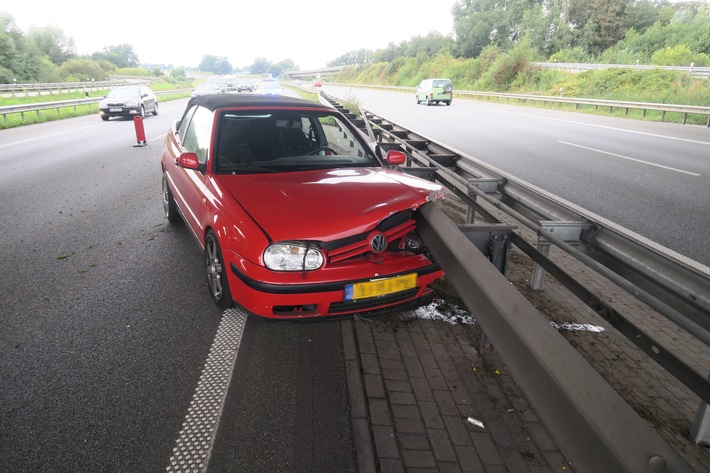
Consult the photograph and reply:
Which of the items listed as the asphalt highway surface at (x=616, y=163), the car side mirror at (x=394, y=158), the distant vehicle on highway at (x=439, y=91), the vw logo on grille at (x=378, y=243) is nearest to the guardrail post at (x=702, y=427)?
the vw logo on grille at (x=378, y=243)

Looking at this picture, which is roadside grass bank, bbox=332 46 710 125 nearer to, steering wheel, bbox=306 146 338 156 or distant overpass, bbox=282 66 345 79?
steering wheel, bbox=306 146 338 156

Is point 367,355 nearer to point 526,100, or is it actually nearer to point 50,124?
point 50,124

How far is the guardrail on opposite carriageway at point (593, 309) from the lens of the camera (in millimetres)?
1315

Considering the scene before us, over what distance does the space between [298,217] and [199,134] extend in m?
2.09

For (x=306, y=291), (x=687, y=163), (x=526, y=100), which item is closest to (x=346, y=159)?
(x=306, y=291)

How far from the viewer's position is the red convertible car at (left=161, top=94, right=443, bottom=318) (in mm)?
2914

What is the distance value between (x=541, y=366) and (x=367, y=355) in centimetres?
170

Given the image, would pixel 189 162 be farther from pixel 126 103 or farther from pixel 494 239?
pixel 126 103

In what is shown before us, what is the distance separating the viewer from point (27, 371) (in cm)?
288

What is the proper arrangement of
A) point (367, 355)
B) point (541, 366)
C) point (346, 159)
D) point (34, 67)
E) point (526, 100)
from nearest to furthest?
1. point (541, 366)
2. point (367, 355)
3. point (346, 159)
4. point (526, 100)
5. point (34, 67)

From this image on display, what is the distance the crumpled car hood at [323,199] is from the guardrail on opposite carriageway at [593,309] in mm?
383

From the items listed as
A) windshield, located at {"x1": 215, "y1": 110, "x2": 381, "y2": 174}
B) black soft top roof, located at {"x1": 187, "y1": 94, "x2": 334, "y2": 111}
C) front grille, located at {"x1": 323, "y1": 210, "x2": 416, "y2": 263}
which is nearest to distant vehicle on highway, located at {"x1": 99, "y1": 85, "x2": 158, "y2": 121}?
black soft top roof, located at {"x1": 187, "y1": 94, "x2": 334, "y2": 111}

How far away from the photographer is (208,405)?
2.63 m

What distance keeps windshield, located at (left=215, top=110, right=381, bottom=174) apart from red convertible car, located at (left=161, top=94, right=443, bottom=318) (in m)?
0.01
